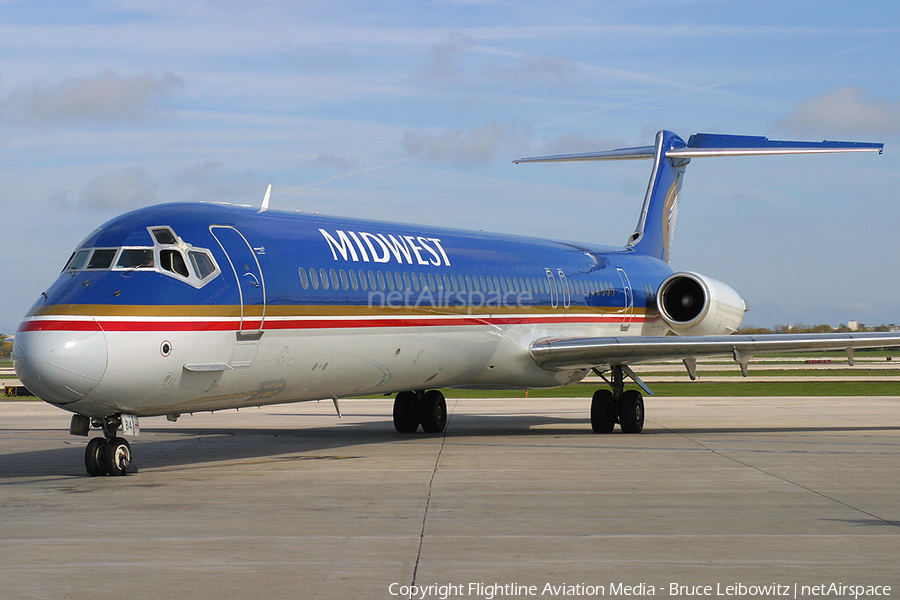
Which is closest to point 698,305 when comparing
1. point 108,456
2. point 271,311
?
point 271,311

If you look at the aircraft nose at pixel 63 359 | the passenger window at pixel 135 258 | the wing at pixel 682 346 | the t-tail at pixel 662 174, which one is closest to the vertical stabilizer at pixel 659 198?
the t-tail at pixel 662 174

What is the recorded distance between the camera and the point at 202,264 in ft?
41.1

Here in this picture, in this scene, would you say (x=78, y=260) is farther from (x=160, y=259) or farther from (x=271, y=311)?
(x=271, y=311)

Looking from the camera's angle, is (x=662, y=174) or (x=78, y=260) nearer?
(x=78, y=260)

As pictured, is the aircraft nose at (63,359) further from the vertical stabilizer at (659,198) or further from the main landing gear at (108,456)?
the vertical stabilizer at (659,198)

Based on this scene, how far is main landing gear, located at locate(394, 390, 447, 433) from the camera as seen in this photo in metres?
20.4

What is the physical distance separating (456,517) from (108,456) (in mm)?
5243

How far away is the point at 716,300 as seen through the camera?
21.7 m

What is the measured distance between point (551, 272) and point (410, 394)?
3.72 m

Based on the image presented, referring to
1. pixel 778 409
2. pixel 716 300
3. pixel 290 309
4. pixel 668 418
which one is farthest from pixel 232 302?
pixel 778 409

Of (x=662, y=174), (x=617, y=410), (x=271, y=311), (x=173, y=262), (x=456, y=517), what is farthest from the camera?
(x=662, y=174)

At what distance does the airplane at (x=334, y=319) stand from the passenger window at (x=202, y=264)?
0.03 m

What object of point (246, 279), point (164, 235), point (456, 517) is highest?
point (164, 235)

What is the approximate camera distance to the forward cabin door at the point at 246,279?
41.9 ft
